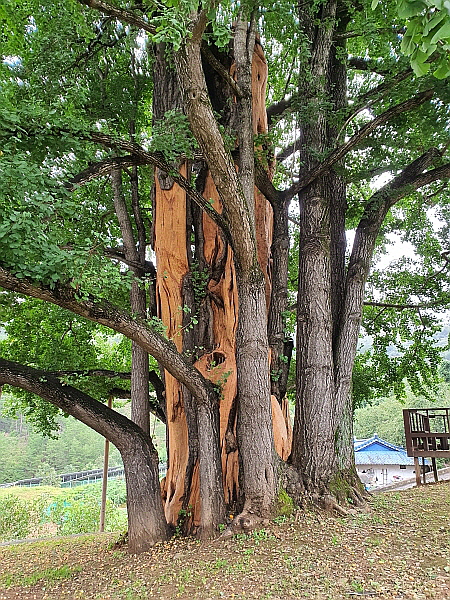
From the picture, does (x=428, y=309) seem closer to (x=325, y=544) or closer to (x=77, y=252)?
(x=325, y=544)

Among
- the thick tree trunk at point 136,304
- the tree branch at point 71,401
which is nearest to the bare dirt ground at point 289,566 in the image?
the tree branch at point 71,401

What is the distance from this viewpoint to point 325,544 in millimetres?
3830

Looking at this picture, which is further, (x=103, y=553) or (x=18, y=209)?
(x=103, y=553)

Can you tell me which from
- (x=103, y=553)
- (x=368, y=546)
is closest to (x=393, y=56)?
(x=368, y=546)

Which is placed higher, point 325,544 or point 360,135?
point 360,135

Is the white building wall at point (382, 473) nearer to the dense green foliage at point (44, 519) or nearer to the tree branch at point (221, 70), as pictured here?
the dense green foliage at point (44, 519)

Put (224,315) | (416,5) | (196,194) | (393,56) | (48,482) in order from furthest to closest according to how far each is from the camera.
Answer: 1. (48,482)
2. (224,315)
3. (393,56)
4. (196,194)
5. (416,5)

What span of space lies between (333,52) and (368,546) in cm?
572

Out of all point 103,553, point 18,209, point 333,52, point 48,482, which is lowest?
point 48,482

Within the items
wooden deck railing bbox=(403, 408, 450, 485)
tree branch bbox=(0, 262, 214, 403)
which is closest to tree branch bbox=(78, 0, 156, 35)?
tree branch bbox=(0, 262, 214, 403)

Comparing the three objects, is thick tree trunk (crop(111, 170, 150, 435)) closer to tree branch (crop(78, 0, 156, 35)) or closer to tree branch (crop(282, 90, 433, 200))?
tree branch (crop(282, 90, 433, 200))

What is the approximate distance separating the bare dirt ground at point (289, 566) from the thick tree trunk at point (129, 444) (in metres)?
0.22

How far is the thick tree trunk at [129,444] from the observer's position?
4.81 m

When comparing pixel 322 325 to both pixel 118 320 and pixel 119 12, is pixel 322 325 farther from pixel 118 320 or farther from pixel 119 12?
pixel 119 12
